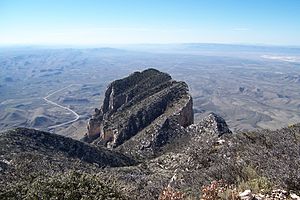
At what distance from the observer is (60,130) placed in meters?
96.5

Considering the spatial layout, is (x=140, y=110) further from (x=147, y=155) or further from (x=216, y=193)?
(x=216, y=193)

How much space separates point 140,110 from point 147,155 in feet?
26.3

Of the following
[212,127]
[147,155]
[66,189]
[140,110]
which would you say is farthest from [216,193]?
[140,110]

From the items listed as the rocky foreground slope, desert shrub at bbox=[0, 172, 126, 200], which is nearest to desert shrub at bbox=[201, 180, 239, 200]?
the rocky foreground slope

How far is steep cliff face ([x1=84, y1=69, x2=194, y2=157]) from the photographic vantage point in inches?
1152

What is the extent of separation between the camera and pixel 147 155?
25.0m

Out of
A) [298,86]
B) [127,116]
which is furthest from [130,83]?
[298,86]

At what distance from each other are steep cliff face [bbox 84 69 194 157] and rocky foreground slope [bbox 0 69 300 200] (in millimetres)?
79

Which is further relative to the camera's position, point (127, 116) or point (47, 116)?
point (47, 116)

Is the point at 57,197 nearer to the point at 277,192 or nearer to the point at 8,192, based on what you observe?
the point at 8,192

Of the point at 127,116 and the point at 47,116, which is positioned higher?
the point at 127,116

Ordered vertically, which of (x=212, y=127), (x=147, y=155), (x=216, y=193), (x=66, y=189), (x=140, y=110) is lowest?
(x=147, y=155)

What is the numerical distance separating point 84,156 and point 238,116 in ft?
345

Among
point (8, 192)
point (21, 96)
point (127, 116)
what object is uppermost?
point (8, 192)
